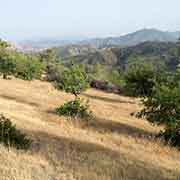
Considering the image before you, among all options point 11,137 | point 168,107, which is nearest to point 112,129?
point 168,107

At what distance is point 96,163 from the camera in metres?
8.30

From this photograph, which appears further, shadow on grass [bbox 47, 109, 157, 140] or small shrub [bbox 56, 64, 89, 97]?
small shrub [bbox 56, 64, 89, 97]

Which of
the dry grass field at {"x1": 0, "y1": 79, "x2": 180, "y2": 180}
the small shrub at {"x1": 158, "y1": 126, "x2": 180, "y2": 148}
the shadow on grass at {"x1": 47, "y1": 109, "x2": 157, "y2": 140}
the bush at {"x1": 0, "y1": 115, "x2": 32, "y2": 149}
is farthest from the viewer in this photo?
the shadow on grass at {"x1": 47, "y1": 109, "x2": 157, "y2": 140}

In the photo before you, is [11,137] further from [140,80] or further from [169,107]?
[140,80]

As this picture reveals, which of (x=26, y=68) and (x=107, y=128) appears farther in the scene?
(x=26, y=68)

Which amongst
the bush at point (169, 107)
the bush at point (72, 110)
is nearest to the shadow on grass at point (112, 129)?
the bush at point (72, 110)

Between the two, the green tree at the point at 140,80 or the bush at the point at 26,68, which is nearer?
the green tree at the point at 140,80

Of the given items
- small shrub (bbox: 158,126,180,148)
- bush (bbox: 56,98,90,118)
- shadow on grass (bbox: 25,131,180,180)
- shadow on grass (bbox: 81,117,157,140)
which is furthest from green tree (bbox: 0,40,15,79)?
shadow on grass (bbox: 25,131,180,180)

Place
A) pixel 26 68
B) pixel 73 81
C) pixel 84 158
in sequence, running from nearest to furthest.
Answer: pixel 84 158
pixel 73 81
pixel 26 68

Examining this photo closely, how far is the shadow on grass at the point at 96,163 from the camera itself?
7.41m

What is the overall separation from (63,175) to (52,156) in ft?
5.03

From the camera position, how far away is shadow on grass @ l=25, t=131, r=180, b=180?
7406mm

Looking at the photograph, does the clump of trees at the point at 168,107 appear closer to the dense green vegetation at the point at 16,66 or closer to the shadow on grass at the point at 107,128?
the shadow on grass at the point at 107,128

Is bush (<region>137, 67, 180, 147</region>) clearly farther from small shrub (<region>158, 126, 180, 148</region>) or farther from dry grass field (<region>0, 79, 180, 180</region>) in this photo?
dry grass field (<region>0, 79, 180, 180</region>)
